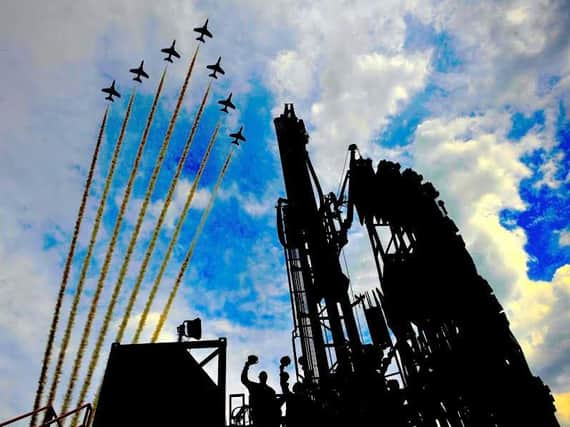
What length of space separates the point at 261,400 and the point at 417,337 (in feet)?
14.5

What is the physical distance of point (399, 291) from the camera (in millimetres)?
10242

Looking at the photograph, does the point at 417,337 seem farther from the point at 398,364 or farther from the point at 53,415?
the point at 53,415

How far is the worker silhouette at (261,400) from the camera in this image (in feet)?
27.3

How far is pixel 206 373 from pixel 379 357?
468cm

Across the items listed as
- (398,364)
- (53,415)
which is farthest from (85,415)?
(398,364)

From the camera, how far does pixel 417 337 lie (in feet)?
33.7

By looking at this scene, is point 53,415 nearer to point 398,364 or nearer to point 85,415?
point 85,415

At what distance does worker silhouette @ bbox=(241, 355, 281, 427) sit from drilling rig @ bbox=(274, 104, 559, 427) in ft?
3.99

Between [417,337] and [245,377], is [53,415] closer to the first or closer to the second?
[245,377]

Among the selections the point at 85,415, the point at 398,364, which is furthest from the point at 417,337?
the point at 85,415

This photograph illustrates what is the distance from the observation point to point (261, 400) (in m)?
8.47

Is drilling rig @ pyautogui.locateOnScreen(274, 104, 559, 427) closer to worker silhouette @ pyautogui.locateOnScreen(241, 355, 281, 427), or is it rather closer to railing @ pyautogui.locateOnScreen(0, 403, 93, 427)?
worker silhouette @ pyautogui.locateOnScreen(241, 355, 281, 427)

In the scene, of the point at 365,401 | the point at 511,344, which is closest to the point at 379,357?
the point at 365,401

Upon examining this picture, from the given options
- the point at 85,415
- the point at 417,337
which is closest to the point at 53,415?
the point at 85,415
